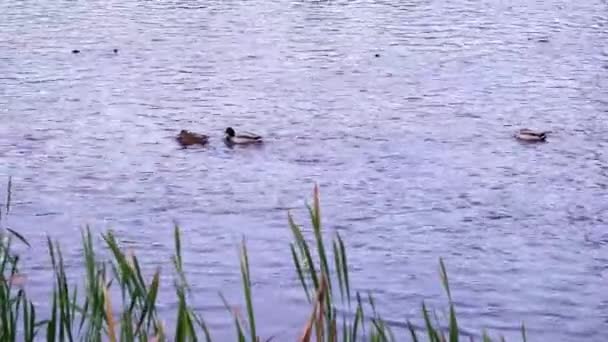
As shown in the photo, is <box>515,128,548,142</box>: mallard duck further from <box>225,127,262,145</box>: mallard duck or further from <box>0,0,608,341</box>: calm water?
<box>225,127,262,145</box>: mallard duck

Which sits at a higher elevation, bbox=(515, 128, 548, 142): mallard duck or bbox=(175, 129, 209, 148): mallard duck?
bbox=(175, 129, 209, 148): mallard duck

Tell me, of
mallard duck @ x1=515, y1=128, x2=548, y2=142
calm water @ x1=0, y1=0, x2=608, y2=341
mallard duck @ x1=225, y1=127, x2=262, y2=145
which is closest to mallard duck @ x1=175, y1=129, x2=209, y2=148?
calm water @ x1=0, y1=0, x2=608, y2=341

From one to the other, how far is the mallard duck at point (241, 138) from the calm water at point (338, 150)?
15 centimetres

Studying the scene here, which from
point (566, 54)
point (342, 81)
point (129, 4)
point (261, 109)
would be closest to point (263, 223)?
point (261, 109)

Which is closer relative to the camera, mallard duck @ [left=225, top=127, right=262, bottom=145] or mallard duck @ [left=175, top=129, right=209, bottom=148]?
mallard duck @ [left=225, top=127, right=262, bottom=145]

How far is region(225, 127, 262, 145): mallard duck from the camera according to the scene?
12.3 meters

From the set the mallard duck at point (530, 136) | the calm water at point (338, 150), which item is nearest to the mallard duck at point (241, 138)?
the calm water at point (338, 150)

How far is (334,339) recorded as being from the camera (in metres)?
4.23

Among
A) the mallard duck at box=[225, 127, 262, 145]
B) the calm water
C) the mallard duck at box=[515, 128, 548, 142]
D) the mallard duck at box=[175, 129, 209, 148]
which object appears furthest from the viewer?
the mallard duck at box=[175, 129, 209, 148]

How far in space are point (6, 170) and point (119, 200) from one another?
1482 millimetres

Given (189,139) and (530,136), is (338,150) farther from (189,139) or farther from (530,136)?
(530,136)

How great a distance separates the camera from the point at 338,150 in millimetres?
12320

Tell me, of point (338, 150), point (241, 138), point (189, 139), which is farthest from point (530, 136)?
point (189, 139)

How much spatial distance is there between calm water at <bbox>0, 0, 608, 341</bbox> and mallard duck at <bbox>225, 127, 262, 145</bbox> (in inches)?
5.8
